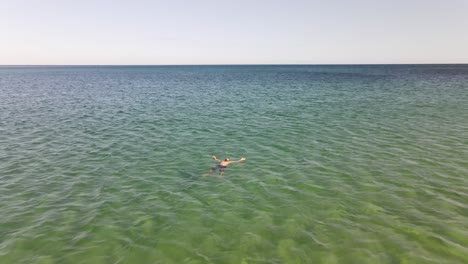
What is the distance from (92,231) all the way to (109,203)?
7.48 feet

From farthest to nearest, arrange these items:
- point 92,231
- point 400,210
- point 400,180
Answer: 1. point 400,180
2. point 400,210
3. point 92,231

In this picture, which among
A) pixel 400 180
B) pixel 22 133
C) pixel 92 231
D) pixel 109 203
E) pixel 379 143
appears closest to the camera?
pixel 92 231

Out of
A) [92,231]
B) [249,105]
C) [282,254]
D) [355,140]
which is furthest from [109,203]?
[249,105]

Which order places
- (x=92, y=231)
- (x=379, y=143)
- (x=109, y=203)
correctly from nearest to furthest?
(x=92, y=231) → (x=109, y=203) → (x=379, y=143)

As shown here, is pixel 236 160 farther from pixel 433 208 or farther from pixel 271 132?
pixel 433 208

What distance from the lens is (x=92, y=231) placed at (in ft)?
37.6

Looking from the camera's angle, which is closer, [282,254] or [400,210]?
[282,254]

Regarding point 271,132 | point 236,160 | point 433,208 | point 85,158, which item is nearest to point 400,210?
point 433,208

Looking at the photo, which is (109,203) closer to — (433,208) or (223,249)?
(223,249)

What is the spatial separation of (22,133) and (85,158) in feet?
39.0

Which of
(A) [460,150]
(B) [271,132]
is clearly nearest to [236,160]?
(B) [271,132]

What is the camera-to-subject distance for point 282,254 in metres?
9.94

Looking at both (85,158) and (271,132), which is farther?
(271,132)

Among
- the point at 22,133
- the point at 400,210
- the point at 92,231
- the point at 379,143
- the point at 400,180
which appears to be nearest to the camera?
the point at 92,231
